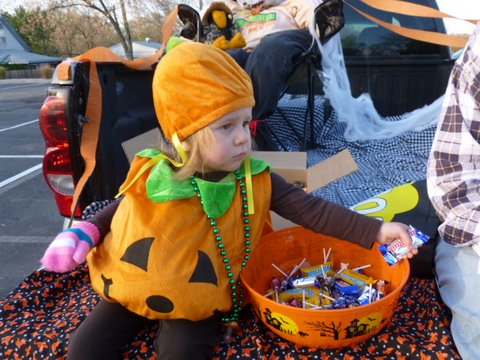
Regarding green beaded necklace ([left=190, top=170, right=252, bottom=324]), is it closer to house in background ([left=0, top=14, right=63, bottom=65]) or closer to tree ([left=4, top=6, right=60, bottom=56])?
house in background ([left=0, top=14, right=63, bottom=65])

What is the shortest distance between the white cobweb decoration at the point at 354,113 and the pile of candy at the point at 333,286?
1.64 m

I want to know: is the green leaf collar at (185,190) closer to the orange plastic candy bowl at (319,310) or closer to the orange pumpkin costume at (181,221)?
the orange pumpkin costume at (181,221)

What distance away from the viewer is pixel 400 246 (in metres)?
1.38

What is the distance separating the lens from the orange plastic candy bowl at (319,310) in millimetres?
1248

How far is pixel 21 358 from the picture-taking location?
4.96ft

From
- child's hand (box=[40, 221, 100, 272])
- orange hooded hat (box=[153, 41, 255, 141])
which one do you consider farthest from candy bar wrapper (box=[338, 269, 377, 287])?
child's hand (box=[40, 221, 100, 272])

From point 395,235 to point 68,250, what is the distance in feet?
3.28

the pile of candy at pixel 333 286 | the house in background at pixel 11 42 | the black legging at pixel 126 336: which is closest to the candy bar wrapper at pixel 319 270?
the pile of candy at pixel 333 286

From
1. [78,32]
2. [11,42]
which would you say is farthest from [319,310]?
[11,42]

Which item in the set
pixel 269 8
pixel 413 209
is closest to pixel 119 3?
pixel 269 8

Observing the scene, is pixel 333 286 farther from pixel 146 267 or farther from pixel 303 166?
pixel 303 166

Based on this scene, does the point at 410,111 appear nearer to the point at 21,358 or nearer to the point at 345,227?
the point at 345,227

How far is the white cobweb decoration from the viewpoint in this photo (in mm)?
3018

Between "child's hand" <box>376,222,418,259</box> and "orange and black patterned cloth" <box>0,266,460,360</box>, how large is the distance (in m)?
0.24
